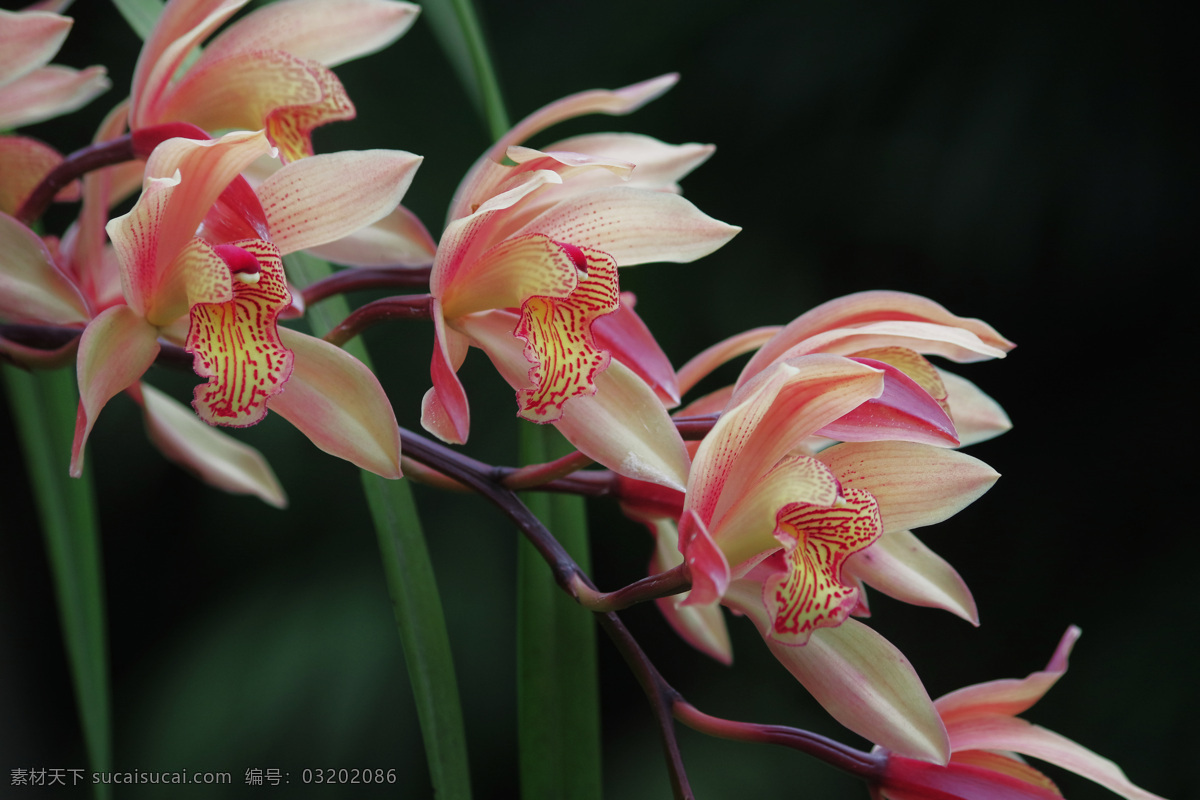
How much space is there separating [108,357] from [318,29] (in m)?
0.18

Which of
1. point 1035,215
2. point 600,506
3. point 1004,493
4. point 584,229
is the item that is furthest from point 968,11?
point 584,229

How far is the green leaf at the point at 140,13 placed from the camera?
0.43 m

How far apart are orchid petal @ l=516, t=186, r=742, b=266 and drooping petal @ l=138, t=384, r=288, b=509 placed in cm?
26

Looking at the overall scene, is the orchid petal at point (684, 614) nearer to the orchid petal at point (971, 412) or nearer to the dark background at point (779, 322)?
the orchid petal at point (971, 412)

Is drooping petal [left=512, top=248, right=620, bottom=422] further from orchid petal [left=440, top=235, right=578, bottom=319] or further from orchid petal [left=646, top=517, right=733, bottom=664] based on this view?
orchid petal [left=646, top=517, right=733, bottom=664]

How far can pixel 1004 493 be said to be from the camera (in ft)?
3.52

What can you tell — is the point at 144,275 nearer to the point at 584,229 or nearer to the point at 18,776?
the point at 584,229

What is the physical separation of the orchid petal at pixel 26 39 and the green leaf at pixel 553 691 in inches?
11.1

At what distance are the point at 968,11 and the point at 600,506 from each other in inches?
28.1

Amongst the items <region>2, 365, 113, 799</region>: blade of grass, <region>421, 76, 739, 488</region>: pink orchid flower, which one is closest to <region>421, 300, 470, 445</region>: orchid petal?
<region>421, 76, 739, 488</region>: pink orchid flower

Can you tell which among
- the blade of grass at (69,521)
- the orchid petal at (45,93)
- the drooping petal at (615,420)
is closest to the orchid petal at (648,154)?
the drooping petal at (615,420)

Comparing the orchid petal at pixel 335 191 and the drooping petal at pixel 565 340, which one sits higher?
the orchid petal at pixel 335 191

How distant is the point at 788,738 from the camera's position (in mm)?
331

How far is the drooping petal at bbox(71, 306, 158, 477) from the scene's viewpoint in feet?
0.91
